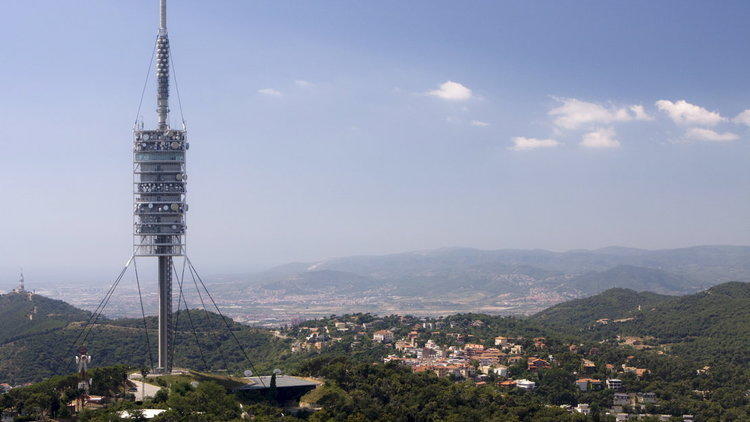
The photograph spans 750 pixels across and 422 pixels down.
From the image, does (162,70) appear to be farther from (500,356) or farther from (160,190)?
(500,356)

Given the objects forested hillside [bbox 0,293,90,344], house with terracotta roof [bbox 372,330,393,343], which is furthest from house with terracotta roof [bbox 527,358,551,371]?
forested hillside [bbox 0,293,90,344]

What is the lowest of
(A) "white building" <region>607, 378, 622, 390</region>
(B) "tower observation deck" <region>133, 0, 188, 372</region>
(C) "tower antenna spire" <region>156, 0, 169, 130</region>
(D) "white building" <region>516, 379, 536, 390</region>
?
(A) "white building" <region>607, 378, 622, 390</region>

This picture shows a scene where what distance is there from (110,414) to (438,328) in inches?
3992

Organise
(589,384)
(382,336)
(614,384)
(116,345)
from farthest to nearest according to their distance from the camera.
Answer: (382,336), (116,345), (614,384), (589,384)

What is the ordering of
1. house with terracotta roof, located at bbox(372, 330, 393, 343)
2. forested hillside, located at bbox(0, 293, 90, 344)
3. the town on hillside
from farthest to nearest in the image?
forested hillside, located at bbox(0, 293, 90, 344), house with terracotta roof, located at bbox(372, 330, 393, 343), the town on hillside

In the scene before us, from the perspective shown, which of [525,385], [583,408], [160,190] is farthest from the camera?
[525,385]

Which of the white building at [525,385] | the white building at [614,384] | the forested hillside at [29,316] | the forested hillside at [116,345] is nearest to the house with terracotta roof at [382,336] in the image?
the forested hillside at [116,345]

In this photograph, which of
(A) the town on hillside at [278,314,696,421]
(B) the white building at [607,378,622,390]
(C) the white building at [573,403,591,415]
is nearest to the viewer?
(C) the white building at [573,403,591,415]

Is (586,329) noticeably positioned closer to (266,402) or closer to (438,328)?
(438,328)

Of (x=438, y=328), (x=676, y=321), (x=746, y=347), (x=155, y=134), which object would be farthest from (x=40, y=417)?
(x=676, y=321)

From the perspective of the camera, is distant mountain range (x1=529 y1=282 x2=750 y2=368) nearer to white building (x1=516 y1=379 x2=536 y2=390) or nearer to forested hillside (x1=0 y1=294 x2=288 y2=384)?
white building (x1=516 y1=379 x2=536 y2=390)

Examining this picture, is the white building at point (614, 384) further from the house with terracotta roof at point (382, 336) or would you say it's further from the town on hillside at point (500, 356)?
the house with terracotta roof at point (382, 336)

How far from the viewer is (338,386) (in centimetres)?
7838

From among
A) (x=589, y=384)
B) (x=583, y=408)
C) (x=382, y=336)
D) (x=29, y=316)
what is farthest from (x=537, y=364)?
(x=29, y=316)
